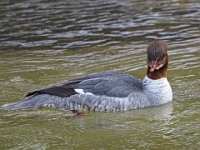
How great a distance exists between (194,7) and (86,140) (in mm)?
9628

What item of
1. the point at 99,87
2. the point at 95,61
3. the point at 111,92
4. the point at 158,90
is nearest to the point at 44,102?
the point at 99,87

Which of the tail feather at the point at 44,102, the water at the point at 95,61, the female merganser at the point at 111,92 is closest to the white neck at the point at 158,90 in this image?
the female merganser at the point at 111,92

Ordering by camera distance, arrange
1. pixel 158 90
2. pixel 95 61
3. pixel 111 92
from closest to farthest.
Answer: pixel 111 92 → pixel 158 90 → pixel 95 61

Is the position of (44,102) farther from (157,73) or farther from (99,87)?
(157,73)

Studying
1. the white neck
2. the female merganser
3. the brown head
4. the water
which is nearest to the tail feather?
the female merganser

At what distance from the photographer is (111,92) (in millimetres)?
9398

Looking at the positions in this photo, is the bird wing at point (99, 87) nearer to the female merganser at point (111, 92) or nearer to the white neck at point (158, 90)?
the female merganser at point (111, 92)

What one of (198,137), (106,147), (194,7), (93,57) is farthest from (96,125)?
(194,7)

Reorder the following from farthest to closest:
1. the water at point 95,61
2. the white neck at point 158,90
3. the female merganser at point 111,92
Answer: the white neck at point 158,90 → the female merganser at point 111,92 → the water at point 95,61

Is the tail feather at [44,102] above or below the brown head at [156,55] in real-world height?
below

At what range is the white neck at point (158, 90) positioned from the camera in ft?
31.2

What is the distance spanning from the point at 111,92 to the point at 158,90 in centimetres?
80

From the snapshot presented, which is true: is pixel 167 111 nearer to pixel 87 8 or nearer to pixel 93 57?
pixel 93 57

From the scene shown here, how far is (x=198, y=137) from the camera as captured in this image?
8.09 metres
